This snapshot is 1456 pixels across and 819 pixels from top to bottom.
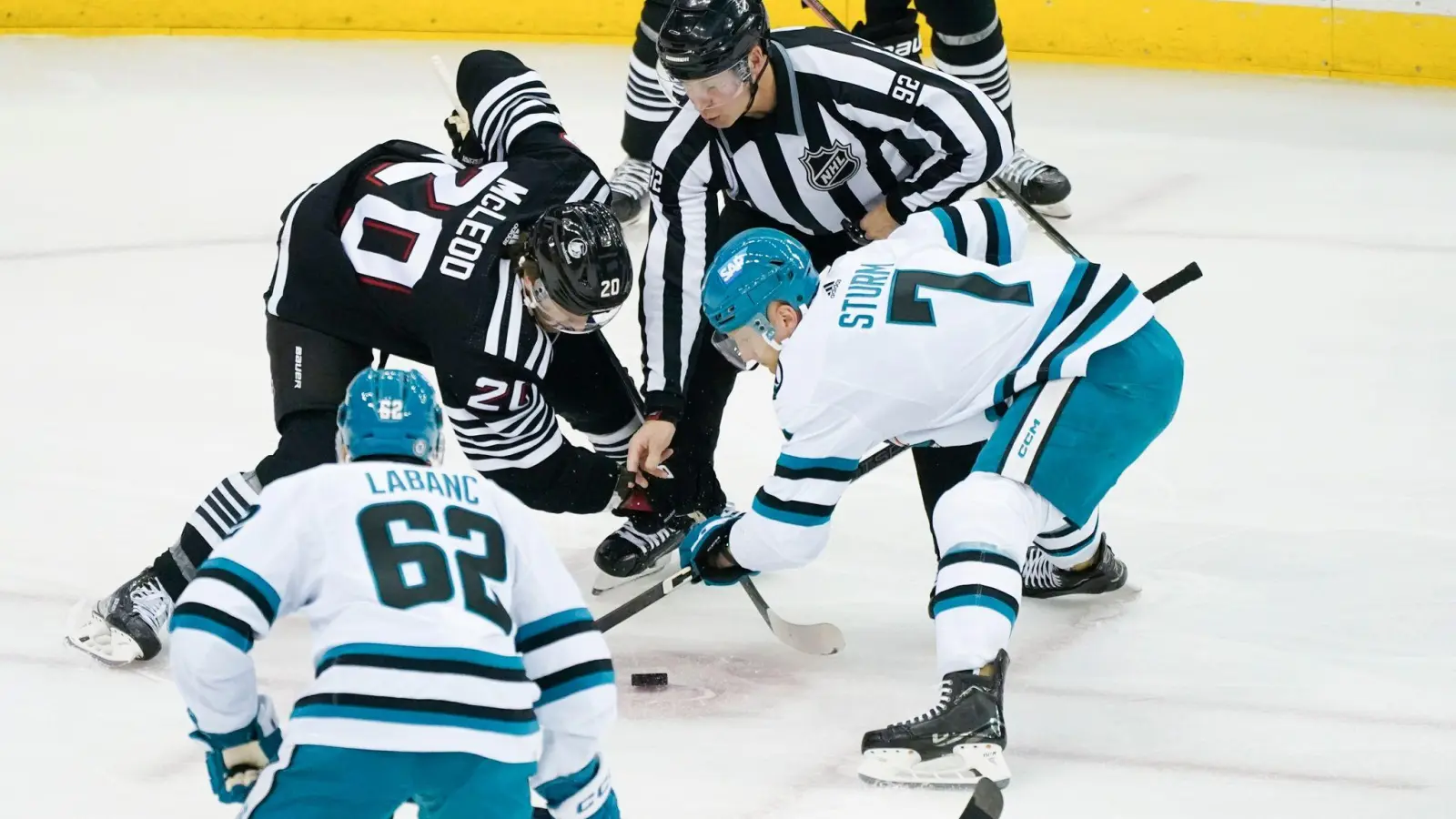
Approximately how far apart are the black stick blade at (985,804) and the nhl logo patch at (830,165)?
1.38 metres

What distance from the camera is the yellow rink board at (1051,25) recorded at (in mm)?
6285

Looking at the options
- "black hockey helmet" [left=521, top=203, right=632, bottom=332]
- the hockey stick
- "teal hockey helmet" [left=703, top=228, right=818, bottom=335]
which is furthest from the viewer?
the hockey stick

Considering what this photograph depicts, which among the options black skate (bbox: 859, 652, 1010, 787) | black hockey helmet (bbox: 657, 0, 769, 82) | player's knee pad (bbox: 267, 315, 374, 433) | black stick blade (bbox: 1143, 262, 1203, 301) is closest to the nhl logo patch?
black hockey helmet (bbox: 657, 0, 769, 82)

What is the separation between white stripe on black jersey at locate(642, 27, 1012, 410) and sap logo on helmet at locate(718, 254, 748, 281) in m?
0.61

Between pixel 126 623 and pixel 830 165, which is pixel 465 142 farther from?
pixel 126 623

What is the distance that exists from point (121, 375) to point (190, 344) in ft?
0.74

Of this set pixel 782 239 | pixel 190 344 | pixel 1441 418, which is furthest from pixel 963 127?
pixel 190 344

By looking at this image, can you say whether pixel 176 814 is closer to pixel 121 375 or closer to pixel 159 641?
pixel 159 641

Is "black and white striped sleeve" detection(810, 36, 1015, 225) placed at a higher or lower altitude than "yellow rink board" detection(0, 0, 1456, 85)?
higher

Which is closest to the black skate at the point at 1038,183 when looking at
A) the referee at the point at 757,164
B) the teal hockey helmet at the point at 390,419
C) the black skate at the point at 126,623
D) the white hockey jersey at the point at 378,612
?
the referee at the point at 757,164

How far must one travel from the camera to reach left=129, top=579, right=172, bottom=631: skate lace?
10.3ft

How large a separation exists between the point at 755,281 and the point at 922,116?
72 centimetres

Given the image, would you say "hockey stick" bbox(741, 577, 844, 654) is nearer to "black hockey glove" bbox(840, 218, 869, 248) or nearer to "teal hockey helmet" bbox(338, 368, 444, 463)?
"black hockey glove" bbox(840, 218, 869, 248)

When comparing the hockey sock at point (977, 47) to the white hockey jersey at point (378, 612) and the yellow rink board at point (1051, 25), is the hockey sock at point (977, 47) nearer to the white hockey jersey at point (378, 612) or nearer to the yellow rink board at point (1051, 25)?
the yellow rink board at point (1051, 25)
